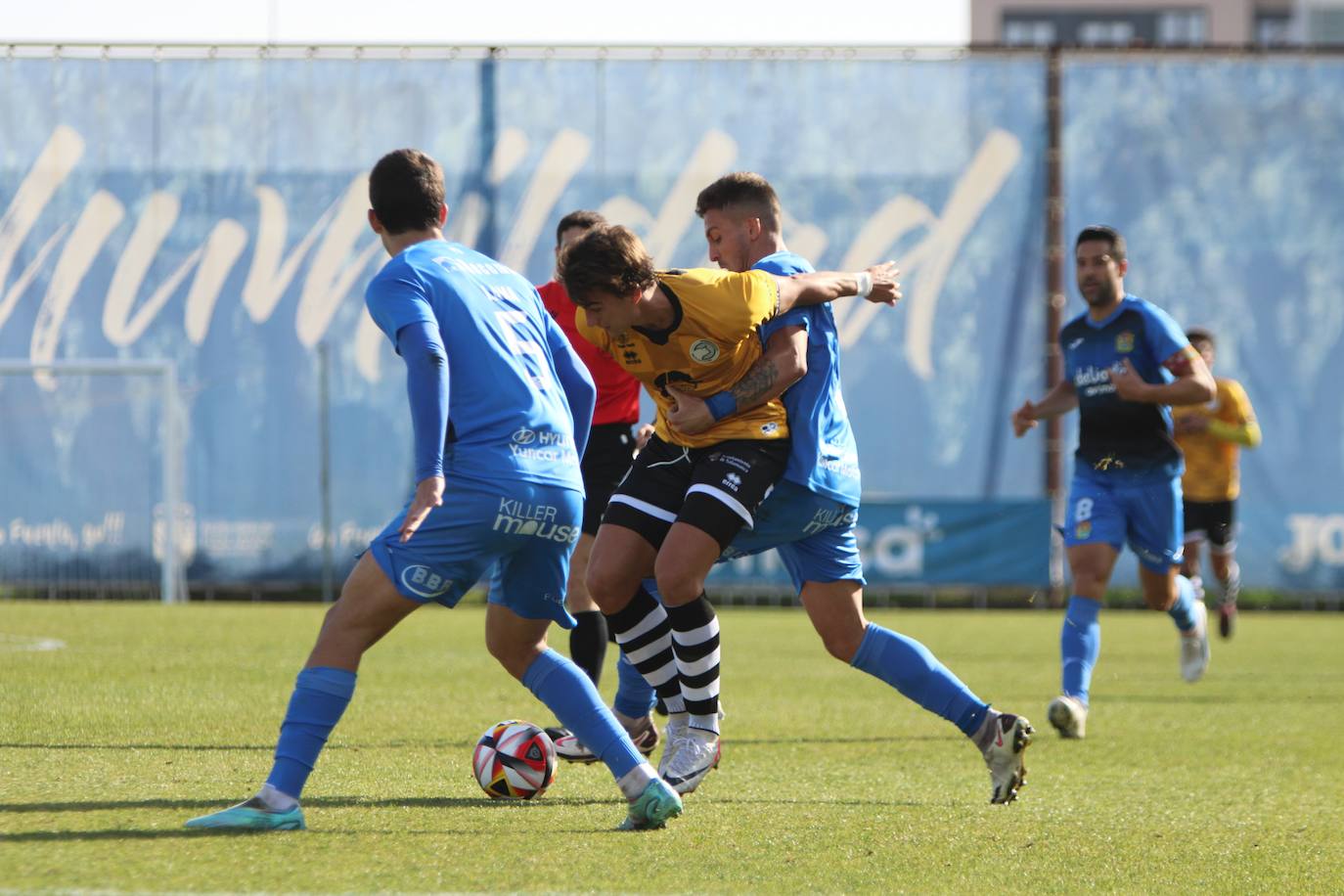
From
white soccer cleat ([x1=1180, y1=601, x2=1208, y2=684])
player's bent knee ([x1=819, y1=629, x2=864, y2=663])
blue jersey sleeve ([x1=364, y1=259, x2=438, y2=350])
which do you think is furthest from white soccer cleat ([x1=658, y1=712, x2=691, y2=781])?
white soccer cleat ([x1=1180, y1=601, x2=1208, y2=684])

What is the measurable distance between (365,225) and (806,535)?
15243 mm

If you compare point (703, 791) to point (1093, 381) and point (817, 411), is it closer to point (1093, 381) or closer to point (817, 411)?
point (817, 411)

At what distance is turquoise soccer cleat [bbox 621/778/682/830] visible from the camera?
472cm

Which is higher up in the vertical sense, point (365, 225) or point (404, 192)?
point (365, 225)

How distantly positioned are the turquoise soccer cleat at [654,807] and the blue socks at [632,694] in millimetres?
1759

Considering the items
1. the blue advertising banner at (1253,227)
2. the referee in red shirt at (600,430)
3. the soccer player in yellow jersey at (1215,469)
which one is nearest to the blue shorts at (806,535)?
the referee in red shirt at (600,430)

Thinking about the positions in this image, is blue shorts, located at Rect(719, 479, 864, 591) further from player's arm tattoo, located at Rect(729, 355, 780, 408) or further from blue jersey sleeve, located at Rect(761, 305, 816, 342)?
blue jersey sleeve, located at Rect(761, 305, 816, 342)

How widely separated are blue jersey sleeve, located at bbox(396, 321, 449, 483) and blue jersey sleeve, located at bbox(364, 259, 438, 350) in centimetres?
3

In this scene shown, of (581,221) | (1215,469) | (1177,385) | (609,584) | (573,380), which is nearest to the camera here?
(573,380)

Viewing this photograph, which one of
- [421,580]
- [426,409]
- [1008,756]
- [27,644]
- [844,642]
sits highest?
[426,409]

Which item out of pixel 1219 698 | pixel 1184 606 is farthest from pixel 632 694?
pixel 1219 698

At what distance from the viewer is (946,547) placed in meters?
19.5

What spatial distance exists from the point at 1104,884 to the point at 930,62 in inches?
681

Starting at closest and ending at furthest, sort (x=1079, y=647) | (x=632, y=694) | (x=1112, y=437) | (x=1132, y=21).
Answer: (x=632, y=694), (x=1079, y=647), (x=1112, y=437), (x=1132, y=21)
